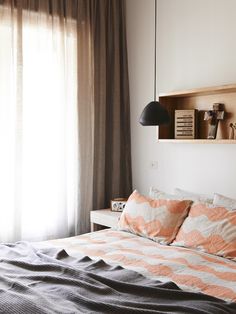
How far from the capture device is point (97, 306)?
6.13 ft

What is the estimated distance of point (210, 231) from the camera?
2.85 m

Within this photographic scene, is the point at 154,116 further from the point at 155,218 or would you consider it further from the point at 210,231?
the point at 210,231

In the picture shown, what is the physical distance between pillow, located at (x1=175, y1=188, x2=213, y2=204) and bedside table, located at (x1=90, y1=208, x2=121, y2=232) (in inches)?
24.9

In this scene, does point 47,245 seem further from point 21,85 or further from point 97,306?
point 21,85

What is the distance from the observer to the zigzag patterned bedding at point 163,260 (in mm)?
2234

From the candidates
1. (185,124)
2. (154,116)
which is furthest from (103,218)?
(154,116)

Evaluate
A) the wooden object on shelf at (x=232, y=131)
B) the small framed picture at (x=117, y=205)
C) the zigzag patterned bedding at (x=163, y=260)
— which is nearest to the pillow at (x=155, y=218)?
the zigzag patterned bedding at (x=163, y=260)

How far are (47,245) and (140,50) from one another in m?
2.31

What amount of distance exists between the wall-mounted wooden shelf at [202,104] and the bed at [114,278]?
1080 mm

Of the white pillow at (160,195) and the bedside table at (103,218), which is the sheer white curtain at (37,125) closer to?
the bedside table at (103,218)

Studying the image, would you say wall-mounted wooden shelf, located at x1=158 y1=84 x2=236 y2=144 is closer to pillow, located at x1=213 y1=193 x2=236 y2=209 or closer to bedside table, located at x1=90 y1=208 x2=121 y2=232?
pillow, located at x1=213 y1=193 x2=236 y2=209

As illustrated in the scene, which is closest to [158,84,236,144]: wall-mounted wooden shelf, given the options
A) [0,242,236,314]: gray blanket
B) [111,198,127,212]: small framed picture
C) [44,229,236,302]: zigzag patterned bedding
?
[111,198,127,212]: small framed picture

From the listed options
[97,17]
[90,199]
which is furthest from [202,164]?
[97,17]

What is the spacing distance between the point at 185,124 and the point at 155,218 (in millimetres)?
963
